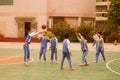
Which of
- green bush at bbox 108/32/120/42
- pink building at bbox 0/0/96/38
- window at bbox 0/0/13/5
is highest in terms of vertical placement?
window at bbox 0/0/13/5

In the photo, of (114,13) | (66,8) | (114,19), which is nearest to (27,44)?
(114,13)

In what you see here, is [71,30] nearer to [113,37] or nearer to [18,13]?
[113,37]

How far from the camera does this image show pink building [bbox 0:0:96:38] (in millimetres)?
54719

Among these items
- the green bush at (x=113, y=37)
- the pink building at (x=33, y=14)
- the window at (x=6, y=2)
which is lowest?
the green bush at (x=113, y=37)

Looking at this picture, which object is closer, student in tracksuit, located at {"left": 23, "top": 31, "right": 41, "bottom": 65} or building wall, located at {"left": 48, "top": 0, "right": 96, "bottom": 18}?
student in tracksuit, located at {"left": 23, "top": 31, "right": 41, "bottom": 65}

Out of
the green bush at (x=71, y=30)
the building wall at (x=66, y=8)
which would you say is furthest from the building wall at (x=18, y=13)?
the green bush at (x=71, y=30)

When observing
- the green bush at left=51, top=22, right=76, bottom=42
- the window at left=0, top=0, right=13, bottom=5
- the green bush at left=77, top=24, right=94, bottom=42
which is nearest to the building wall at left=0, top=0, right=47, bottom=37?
the window at left=0, top=0, right=13, bottom=5

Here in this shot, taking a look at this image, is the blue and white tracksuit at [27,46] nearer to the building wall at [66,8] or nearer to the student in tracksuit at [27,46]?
the student in tracksuit at [27,46]

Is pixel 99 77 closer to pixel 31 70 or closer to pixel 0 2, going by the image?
pixel 31 70

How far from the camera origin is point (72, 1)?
184 ft

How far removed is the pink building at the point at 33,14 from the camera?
54719 mm

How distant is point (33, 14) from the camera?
5494cm

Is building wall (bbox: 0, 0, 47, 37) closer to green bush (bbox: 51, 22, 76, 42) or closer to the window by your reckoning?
the window

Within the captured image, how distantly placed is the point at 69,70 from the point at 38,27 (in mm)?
37896
